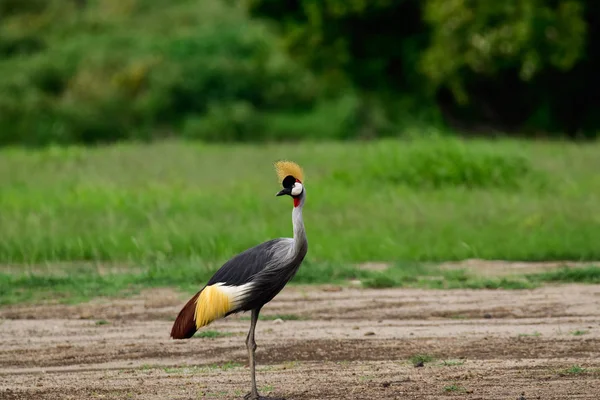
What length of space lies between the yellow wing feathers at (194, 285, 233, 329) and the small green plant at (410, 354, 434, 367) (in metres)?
1.50

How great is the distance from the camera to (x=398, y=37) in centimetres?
2731

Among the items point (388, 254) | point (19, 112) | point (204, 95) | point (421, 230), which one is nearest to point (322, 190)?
point (421, 230)

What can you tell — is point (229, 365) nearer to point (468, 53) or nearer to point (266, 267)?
point (266, 267)

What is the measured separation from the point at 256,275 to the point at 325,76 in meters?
21.8

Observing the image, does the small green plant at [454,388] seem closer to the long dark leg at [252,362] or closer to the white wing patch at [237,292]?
the long dark leg at [252,362]

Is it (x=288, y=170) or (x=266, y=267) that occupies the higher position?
(x=288, y=170)

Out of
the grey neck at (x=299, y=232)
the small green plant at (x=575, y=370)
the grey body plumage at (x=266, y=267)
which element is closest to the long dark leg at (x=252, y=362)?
the grey body plumage at (x=266, y=267)

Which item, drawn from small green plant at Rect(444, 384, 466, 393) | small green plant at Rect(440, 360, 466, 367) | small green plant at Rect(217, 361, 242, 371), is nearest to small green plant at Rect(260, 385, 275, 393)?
small green plant at Rect(217, 361, 242, 371)

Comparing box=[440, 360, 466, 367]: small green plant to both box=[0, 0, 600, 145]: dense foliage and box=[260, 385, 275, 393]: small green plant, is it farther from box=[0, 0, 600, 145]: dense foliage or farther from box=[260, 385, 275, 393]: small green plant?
box=[0, 0, 600, 145]: dense foliage

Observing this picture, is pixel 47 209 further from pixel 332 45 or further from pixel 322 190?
pixel 332 45

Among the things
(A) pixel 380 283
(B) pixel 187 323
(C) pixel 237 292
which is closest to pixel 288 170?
(C) pixel 237 292

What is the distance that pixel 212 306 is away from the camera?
22.1 ft

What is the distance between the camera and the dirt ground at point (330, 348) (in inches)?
279

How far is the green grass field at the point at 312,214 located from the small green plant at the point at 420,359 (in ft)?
8.88
